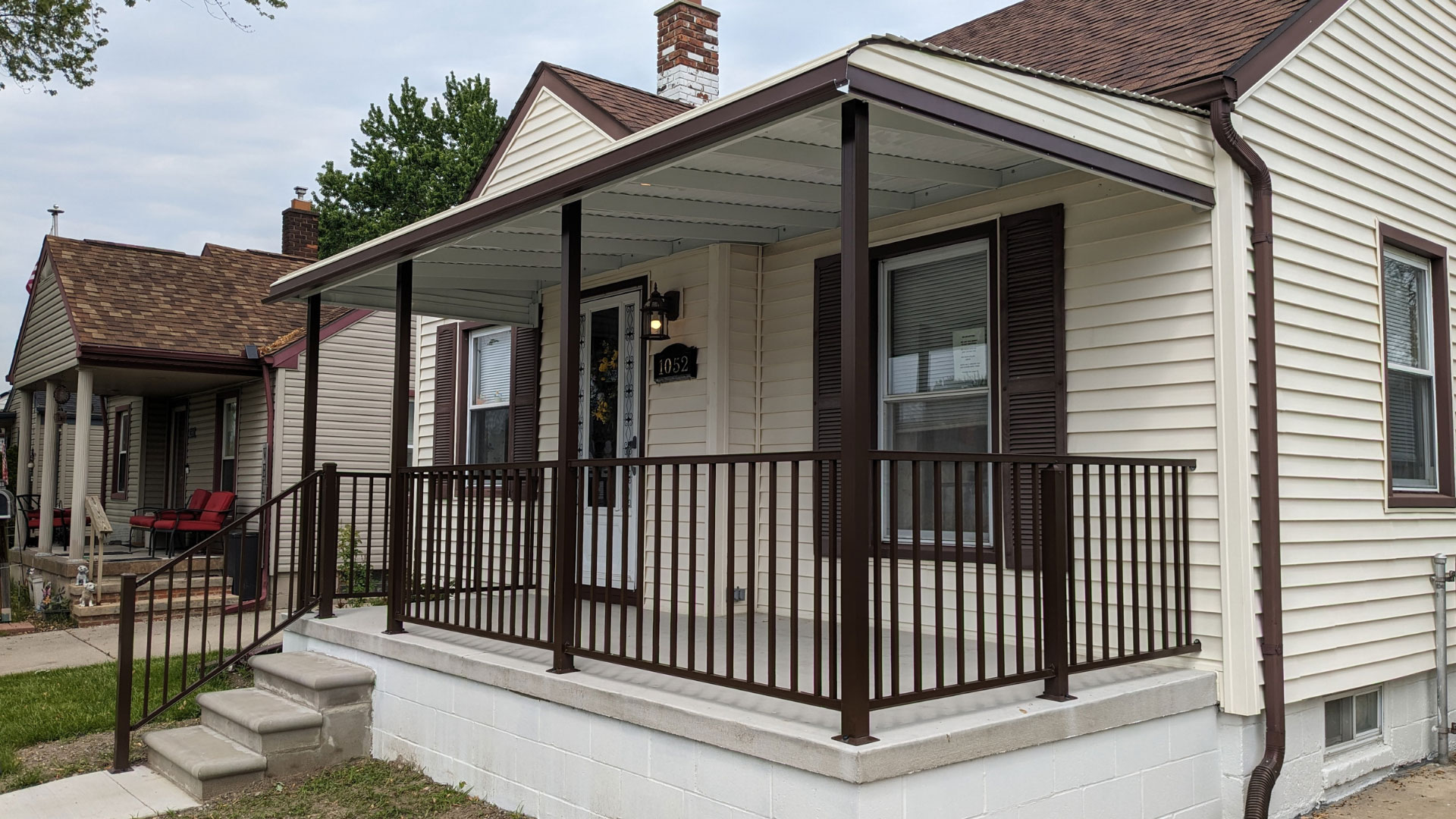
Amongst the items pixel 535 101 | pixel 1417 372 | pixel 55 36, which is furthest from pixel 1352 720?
pixel 55 36

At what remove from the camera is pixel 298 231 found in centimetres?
1794

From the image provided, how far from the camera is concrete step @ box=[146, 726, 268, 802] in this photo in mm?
5172

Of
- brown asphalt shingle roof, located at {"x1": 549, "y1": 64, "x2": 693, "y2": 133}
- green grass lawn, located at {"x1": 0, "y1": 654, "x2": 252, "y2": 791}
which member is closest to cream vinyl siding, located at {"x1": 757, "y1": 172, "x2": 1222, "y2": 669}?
brown asphalt shingle roof, located at {"x1": 549, "y1": 64, "x2": 693, "y2": 133}

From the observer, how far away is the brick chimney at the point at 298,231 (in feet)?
58.5

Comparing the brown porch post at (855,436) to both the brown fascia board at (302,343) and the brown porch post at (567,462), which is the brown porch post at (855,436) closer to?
the brown porch post at (567,462)

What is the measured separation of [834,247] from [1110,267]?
1.69 metres

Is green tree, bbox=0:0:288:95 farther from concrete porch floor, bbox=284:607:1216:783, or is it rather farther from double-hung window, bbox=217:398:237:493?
concrete porch floor, bbox=284:607:1216:783

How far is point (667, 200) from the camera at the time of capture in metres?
5.34

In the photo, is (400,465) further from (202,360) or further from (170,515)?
(170,515)

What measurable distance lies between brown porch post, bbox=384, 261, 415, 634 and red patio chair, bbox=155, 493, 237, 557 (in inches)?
309

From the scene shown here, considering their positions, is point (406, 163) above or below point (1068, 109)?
above

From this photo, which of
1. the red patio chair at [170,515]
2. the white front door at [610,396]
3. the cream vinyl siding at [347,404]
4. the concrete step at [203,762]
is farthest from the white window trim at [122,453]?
the concrete step at [203,762]

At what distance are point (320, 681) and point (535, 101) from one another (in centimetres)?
488

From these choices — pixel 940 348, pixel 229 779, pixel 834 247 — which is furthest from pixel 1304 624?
pixel 229 779
